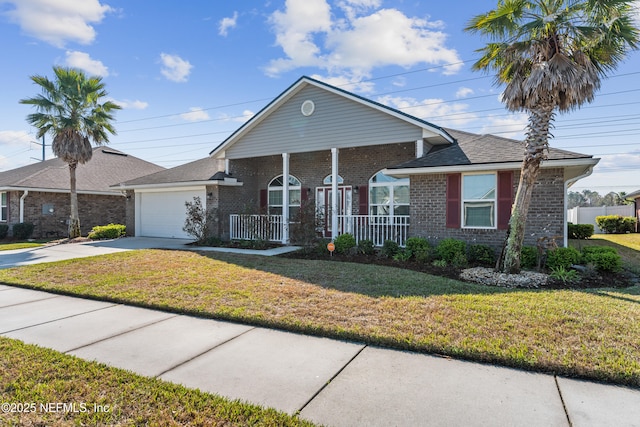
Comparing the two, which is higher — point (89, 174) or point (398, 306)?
point (89, 174)

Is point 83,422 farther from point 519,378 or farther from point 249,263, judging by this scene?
point 249,263

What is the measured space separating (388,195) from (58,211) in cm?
1843

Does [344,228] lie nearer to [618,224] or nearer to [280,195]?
[280,195]

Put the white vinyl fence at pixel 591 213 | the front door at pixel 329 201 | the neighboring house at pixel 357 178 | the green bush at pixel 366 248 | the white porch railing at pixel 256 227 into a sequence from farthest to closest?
the white vinyl fence at pixel 591 213 → the front door at pixel 329 201 → the white porch railing at pixel 256 227 → the green bush at pixel 366 248 → the neighboring house at pixel 357 178

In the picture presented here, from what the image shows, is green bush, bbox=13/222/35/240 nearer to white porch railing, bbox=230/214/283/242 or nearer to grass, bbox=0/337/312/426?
white porch railing, bbox=230/214/283/242

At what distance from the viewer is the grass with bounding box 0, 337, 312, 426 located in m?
2.74

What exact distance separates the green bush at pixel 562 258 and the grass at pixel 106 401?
821cm

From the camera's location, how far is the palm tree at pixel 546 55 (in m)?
7.34

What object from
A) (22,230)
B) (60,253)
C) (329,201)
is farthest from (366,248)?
(22,230)

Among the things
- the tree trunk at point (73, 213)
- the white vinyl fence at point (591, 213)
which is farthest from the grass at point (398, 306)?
the white vinyl fence at point (591, 213)

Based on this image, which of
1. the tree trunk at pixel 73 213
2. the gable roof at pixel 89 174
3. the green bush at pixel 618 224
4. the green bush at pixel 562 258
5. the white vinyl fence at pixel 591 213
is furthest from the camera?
the white vinyl fence at pixel 591 213

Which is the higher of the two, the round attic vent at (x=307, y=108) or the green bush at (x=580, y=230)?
the round attic vent at (x=307, y=108)

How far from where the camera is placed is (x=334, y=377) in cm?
345

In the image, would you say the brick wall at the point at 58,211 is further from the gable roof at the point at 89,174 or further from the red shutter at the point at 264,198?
the red shutter at the point at 264,198
